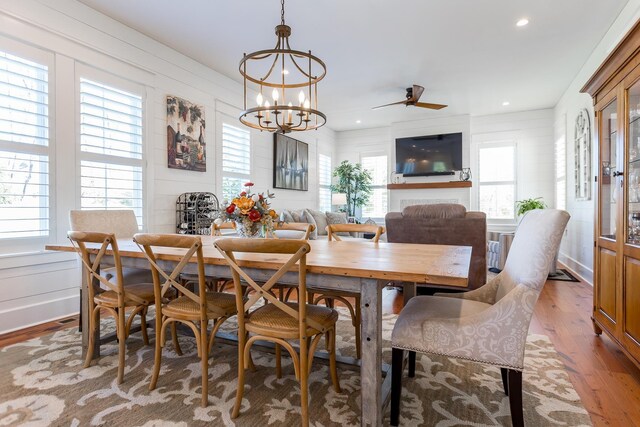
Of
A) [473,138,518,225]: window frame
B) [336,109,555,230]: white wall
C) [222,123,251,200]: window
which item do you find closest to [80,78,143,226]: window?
[222,123,251,200]: window

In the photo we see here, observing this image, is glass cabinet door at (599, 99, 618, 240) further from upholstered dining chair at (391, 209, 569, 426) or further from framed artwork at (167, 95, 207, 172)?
framed artwork at (167, 95, 207, 172)

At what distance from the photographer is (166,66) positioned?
159 inches

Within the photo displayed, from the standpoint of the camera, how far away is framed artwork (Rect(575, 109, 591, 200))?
450 cm

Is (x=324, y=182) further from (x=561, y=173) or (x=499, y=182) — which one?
(x=561, y=173)

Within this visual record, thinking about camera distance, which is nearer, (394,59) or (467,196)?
(394,59)

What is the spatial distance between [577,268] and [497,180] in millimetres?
2656

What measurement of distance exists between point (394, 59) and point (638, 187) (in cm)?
309

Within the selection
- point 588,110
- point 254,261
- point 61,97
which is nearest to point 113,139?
point 61,97

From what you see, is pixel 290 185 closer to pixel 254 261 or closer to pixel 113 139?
pixel 113 139

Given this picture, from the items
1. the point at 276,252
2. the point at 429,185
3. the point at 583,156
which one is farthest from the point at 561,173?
the point at 276,252

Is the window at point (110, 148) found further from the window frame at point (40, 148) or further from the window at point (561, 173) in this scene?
the window at point (561, 173)

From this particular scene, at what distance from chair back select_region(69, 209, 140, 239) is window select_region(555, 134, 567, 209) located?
6.41 m

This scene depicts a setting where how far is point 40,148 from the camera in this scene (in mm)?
2932

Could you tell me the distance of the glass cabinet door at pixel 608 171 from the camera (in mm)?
2311
